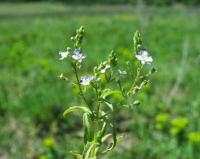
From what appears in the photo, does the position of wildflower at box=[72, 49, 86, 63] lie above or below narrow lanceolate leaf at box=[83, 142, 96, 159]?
above

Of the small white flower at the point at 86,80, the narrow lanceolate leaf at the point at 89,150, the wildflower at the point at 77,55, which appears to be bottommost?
the narrow lanceolate leaf at the point at 89,150

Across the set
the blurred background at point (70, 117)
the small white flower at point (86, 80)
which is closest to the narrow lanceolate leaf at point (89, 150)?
the small white flower at point (86, 80)

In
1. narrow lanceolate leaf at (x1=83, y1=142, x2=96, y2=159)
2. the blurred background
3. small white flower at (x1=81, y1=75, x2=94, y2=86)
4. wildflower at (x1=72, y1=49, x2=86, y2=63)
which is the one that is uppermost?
wildflower at (x1=72, y1=49, x2=86, y2=63)

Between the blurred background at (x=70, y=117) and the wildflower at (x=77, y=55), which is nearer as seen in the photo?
the wildflower at (x=77, y=55)

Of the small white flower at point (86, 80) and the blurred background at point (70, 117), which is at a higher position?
the small white flower at point (86, 80)

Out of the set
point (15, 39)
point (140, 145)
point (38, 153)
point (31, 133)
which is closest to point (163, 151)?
point (140, 145)

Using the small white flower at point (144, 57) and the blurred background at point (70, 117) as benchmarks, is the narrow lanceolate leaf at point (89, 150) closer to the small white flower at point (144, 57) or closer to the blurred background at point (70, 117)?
the small white flower at point (144, 57)

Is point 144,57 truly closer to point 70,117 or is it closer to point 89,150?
point 89,150

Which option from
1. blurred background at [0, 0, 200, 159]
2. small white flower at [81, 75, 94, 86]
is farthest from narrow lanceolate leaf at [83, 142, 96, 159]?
blurred background at [0, 0, 200, 159]

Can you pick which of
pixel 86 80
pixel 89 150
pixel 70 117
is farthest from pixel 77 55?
pixel 70 117

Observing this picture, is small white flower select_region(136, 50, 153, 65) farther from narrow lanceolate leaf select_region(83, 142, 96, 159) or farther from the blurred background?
the blurred background

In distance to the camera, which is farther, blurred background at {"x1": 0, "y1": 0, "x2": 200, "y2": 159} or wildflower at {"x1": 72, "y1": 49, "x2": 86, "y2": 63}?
blurred background at {"x1": 0, "y1": 0, "x2": 200, "y2": 159}
